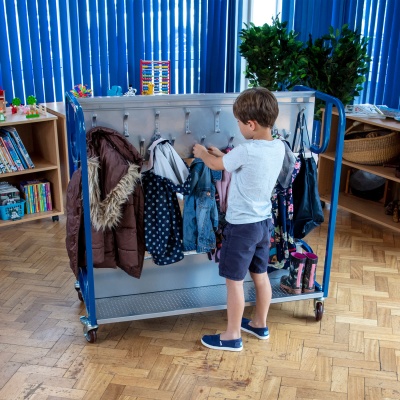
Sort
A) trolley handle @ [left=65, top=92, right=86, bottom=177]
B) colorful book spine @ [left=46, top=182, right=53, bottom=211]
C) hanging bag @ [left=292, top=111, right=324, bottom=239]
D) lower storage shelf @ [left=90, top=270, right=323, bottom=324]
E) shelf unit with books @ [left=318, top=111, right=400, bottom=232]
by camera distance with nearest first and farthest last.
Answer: trolley handle @ [left=65, top=92, right=86, bottom=177], lower storage shelf @ [left=90, top=270, right=323, bottom=324], hanging bag @ [left=292, top=111, right=324, bottom=239], shelf unit with books @ [left=318, top=111, right=400, bottom=232], colorful book spine @ [left=46, top=182, right=53, bottom=211]

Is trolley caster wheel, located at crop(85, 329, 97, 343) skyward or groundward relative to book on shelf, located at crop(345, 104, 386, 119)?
groundward

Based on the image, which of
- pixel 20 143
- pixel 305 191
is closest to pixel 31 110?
pixel 20 143

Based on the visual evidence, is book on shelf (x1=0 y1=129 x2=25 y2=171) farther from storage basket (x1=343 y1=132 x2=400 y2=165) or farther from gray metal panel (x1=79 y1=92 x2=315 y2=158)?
storage basket (x1=343 y1=132 x2=400 y2=165)

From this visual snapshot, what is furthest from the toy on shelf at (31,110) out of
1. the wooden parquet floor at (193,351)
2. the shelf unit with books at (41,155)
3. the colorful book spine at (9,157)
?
the wooden parquet floor at (193,351)

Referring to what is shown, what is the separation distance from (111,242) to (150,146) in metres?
0.47

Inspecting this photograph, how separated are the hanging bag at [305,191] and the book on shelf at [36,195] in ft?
6.41

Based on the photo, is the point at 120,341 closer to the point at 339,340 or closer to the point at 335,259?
the point at 339,340

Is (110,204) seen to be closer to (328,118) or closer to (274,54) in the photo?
(328,118)

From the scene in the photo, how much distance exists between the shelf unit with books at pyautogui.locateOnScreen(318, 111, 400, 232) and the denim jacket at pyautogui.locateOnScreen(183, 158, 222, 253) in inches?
56.1

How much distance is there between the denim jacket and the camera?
8.61 ft

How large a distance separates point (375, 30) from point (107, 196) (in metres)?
3.09

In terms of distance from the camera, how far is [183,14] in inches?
204

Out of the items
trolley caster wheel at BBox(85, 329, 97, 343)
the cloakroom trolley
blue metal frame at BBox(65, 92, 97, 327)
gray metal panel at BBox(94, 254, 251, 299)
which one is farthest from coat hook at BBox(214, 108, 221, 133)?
trolley caster wheel at BBox(85, 329, 97, 343)

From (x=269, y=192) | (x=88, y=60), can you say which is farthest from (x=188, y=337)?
(x=88, y=60)
